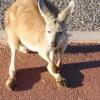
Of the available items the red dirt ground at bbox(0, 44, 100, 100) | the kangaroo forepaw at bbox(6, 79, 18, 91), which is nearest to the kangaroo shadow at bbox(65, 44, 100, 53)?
the red dirt ground at bbox(0, 44, 100, 100)

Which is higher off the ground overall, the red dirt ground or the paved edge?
the red dirt ground

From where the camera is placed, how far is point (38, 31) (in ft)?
23.1

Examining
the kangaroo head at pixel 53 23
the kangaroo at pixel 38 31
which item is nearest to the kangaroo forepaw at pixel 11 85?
the kangaroo at pixel 38 31

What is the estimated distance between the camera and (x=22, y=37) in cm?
721

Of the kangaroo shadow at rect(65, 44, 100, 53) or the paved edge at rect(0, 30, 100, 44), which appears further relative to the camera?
the paved edge at rect(0, 30, 100, 44)

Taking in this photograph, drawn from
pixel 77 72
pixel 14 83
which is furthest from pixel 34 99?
pixel 77 72

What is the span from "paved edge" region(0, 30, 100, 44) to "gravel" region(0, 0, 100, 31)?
139 mm

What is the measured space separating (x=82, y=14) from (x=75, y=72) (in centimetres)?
166

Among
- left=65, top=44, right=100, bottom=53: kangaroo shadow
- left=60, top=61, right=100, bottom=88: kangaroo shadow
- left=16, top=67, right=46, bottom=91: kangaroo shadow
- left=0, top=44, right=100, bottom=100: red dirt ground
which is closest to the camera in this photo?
left=0, top=44, right=100, bottom=100: red dirt ground

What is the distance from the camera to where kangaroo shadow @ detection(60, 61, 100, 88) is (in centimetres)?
721

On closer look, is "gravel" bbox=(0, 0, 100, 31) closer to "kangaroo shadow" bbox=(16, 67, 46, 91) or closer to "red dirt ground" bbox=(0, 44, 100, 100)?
"red dirt ground" bbox=(0, 44, 100, 100)

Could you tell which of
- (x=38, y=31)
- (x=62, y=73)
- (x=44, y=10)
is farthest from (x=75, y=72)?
(x=44, y=10)

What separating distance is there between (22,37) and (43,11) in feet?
2.26

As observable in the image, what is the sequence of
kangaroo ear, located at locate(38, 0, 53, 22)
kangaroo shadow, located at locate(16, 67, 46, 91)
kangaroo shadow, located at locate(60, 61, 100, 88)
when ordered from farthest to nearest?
kangaroo shadow, located at locate(60, 61, 100, 88) → kangaroo shadow, located at locate(16, 67, 46, 91) → kangaroo ear, located at locate(38, 0, 53, 22)
